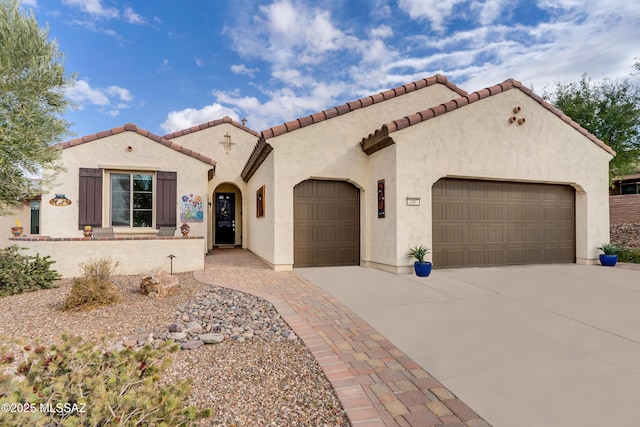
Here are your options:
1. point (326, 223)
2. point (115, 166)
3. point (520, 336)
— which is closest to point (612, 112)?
point (326, 223)

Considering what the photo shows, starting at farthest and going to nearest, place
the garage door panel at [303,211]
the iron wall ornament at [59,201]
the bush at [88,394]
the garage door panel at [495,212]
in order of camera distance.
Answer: the iron wall ornament at [59,201] → the garage door panel at [495,212] → the garage door panel at [303,211] → the bush at [88,394]

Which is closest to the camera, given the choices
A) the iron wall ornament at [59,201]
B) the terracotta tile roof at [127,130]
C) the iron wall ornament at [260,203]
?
the iron wall ornament at [59,201]

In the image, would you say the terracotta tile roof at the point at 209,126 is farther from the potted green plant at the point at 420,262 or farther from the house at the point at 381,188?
the potted green plant at the point at 420,262

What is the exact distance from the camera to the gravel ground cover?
2223 millimetres

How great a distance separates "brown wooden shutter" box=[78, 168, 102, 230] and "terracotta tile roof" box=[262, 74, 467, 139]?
5919 mm

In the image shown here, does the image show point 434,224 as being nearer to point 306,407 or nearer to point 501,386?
point 501,386

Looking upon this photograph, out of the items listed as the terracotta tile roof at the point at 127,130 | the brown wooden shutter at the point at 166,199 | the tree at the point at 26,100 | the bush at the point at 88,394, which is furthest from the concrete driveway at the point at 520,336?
the terracotta tile roof at the point at 127,130

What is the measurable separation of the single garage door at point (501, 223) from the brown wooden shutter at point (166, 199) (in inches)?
322

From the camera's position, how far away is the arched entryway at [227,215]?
14.3m

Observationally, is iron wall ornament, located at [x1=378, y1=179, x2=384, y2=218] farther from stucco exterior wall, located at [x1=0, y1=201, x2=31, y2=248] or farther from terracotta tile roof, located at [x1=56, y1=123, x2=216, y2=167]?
stucco exterior wall, located at [x1=0, y1=201, x2=31, y2=248]

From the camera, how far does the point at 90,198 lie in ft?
30.3

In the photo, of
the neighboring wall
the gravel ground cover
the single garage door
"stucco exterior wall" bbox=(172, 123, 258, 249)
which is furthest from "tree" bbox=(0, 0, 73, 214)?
the neighboring wall

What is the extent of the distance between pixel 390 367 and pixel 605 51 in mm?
16605

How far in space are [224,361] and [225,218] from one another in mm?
12126
